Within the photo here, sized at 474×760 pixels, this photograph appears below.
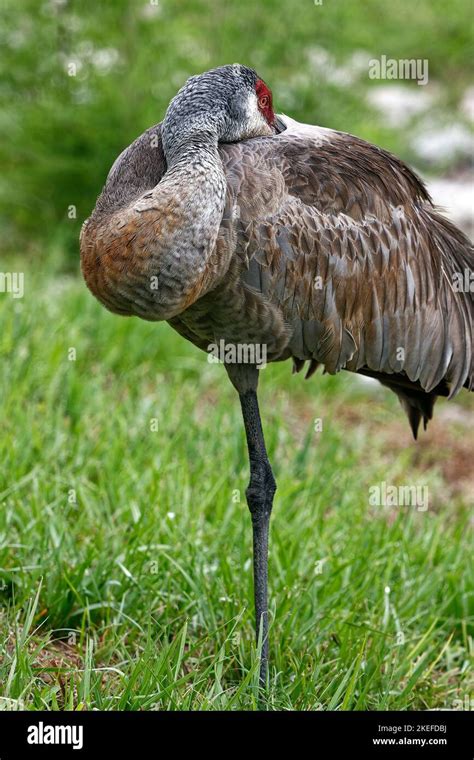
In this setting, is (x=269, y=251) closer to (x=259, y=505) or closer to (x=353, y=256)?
(x=353, y=256)

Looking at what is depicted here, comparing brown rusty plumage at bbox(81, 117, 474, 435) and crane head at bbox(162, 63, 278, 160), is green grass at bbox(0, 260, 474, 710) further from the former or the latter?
crane head at bbox(162, 63, 278, 160)

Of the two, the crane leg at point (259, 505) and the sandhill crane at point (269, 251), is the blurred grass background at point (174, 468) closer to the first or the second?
the crane leg at point (259, 505)

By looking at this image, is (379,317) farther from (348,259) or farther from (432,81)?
(432,81)

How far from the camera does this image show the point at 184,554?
4.86 m

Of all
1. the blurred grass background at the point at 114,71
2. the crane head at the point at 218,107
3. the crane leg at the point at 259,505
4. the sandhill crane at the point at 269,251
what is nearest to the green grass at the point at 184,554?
the crane leg at the point at 259,505

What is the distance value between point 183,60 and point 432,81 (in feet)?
19.3

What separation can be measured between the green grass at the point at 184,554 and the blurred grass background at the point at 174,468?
0.01 metres

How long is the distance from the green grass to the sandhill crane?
374 millimetres

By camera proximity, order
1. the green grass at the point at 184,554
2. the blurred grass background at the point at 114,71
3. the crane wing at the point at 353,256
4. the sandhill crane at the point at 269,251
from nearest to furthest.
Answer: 1. the sandhill crane at the point at 269,251
2. the crane wing at the point at 353,256
3. the green grass at the point at 184,554
4. the blurred grass background at the point at 114,71

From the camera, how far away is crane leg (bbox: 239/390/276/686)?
4301 millimetres

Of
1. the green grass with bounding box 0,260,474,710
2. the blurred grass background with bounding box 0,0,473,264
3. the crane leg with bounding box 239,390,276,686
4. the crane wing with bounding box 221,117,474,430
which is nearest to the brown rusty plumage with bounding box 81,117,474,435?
the crane wing with bounding box 221,117,474,430

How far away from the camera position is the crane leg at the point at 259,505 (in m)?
4.30

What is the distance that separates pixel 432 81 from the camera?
45.9 ft
